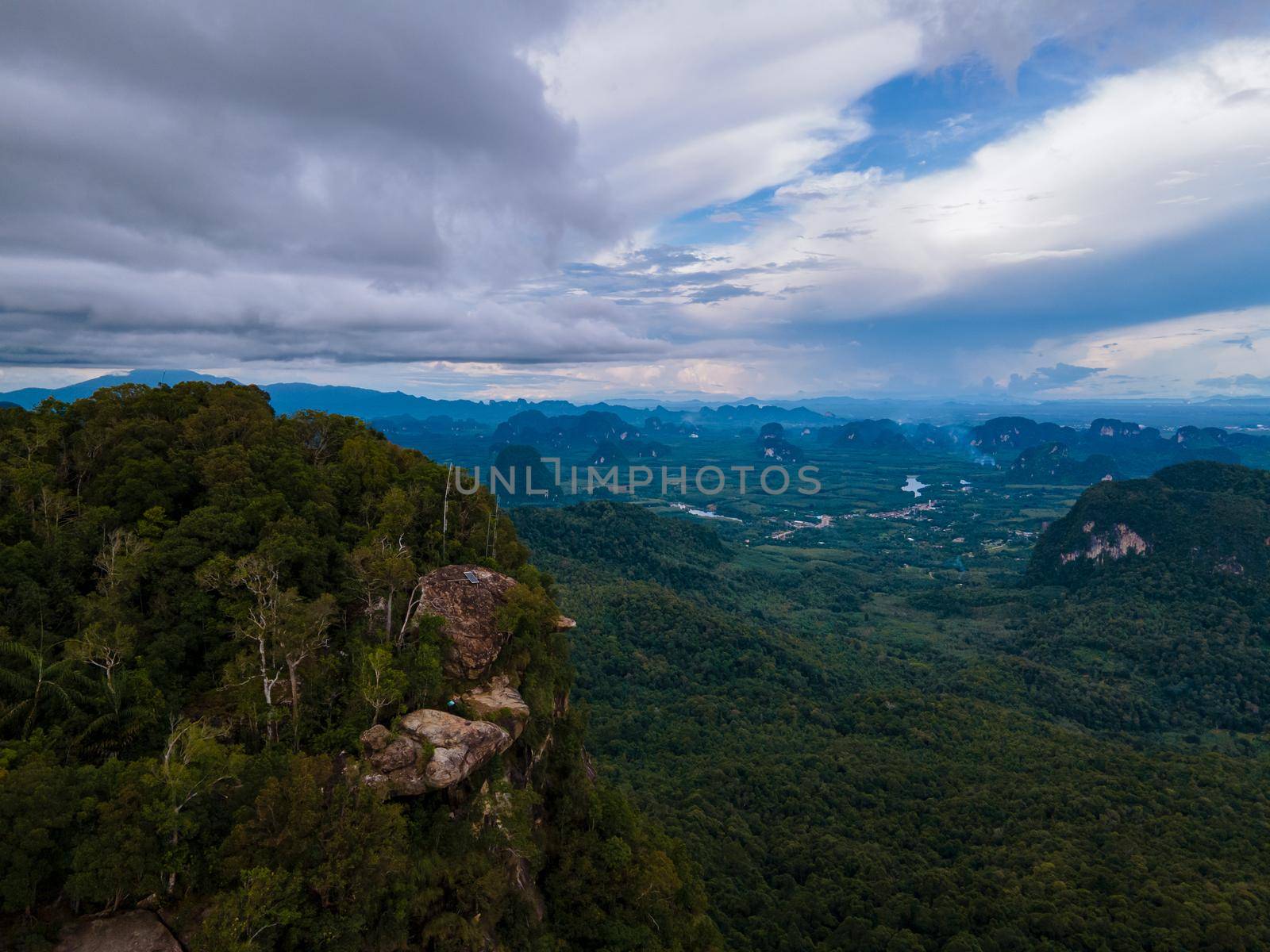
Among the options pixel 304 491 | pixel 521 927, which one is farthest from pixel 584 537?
pixel 521 927

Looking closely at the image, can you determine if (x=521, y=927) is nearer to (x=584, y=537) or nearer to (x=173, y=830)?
(x=173, y=830)

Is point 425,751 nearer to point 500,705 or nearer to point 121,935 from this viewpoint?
point 500,705

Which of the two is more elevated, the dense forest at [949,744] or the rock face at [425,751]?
the rock face at [425,751]

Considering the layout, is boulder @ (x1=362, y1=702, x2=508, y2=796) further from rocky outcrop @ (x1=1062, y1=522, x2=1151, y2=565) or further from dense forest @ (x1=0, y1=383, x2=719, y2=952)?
rocky outcrop @ (x1=1062, y1=522, x2=1151, y2=565)

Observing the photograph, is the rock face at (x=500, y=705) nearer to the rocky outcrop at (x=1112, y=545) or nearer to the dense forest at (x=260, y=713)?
the dense forest at (x=260, y=713)

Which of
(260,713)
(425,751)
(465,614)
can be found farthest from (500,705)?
(260,713)

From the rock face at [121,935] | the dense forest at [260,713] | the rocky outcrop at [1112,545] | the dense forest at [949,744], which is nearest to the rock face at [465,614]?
the dense forest at [260,713]

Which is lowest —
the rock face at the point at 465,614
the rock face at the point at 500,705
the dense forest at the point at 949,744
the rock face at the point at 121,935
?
the dense forest at the point at 949,744
